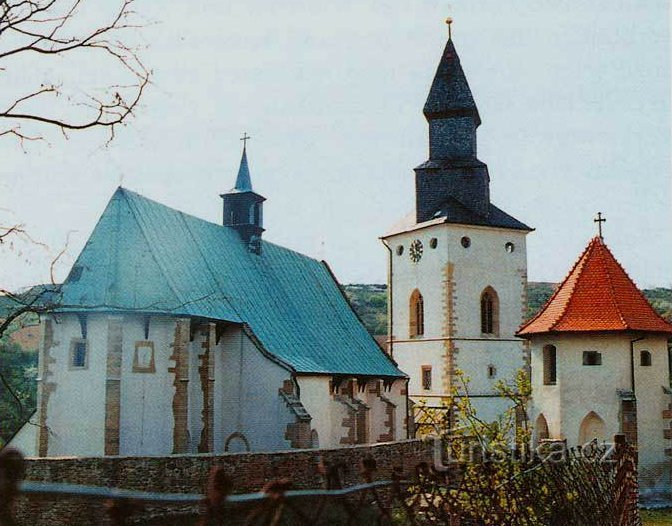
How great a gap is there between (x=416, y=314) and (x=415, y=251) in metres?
3.11

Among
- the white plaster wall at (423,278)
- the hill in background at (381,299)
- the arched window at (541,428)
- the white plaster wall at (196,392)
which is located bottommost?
the arched window at (541,428)

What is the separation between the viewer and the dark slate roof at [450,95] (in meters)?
42.5

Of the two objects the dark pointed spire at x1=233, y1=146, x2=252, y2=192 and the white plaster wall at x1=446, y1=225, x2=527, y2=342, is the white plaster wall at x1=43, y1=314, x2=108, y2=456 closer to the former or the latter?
the dark pointed spire at x1=233, y1=146, x2=252, y2=192

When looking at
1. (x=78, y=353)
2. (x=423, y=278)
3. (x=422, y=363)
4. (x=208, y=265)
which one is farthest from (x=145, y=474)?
(x=423, y=278)

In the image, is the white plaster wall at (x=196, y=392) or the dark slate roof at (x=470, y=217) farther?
the dark slate roof at (x=470, y=217)

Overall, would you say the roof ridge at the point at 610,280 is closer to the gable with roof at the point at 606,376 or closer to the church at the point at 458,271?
the gable with roof at the point at 606,376

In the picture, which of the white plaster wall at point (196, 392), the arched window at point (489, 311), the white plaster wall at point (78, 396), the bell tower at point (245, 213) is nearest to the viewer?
the white plaster wall at point (78, 396)

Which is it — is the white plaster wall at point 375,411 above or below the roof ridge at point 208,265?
below

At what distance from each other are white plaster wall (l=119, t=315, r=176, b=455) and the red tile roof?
12627 mm

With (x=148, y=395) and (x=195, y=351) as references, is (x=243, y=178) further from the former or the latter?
(x=148, y=395)

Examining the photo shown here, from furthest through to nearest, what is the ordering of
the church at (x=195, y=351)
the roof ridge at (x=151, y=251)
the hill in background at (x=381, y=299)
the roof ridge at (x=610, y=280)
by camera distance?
the hill in background at (x=381, y=299), the roof ridge at (x=610, y=280), the roof ridge at (x=151, y=251), the church at (x=195, y=351)

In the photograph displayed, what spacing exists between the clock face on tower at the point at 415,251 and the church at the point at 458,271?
0.05 m

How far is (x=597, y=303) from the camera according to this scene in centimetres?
2936

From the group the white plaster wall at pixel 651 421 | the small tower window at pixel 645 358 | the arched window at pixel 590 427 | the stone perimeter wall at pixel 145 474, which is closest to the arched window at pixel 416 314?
the arched window at pixel 590 427
